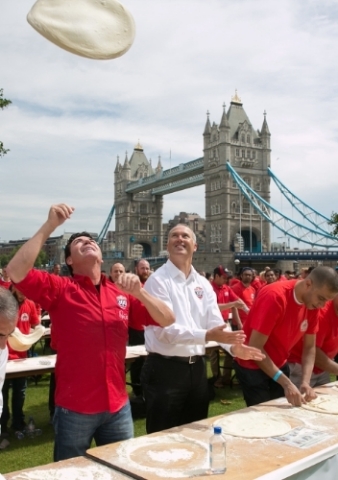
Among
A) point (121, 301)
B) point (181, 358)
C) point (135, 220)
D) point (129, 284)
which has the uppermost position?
point (135, 220)

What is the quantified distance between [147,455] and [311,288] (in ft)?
5.79

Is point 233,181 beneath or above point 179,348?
above

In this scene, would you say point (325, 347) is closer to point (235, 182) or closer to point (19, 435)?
point (19, 435)

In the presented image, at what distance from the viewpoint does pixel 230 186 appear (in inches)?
2539

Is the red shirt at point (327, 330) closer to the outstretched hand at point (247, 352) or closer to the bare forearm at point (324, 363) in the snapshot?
the bare forearm at point (324, 363)

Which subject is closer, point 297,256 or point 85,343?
point 85,343

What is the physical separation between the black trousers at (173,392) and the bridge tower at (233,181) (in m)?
58.5

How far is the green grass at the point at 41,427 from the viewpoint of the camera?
4.68 m

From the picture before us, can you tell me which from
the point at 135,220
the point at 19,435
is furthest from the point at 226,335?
the point at 135,220

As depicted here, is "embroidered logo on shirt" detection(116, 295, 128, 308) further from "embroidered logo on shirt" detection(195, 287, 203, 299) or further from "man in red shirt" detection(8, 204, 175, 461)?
"embroidered logo on shirt" detection(195, 287, 203, 299)

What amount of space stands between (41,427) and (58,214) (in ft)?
13.5

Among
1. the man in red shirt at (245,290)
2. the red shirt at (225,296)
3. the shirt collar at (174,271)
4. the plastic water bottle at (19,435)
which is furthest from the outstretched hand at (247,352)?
the man in red shirt at (245,290)

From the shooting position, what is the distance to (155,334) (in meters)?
3.29

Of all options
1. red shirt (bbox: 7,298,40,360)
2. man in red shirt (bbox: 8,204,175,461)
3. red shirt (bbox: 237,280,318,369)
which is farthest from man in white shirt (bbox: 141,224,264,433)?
red shirt (bbox: 7,298,40,360)
